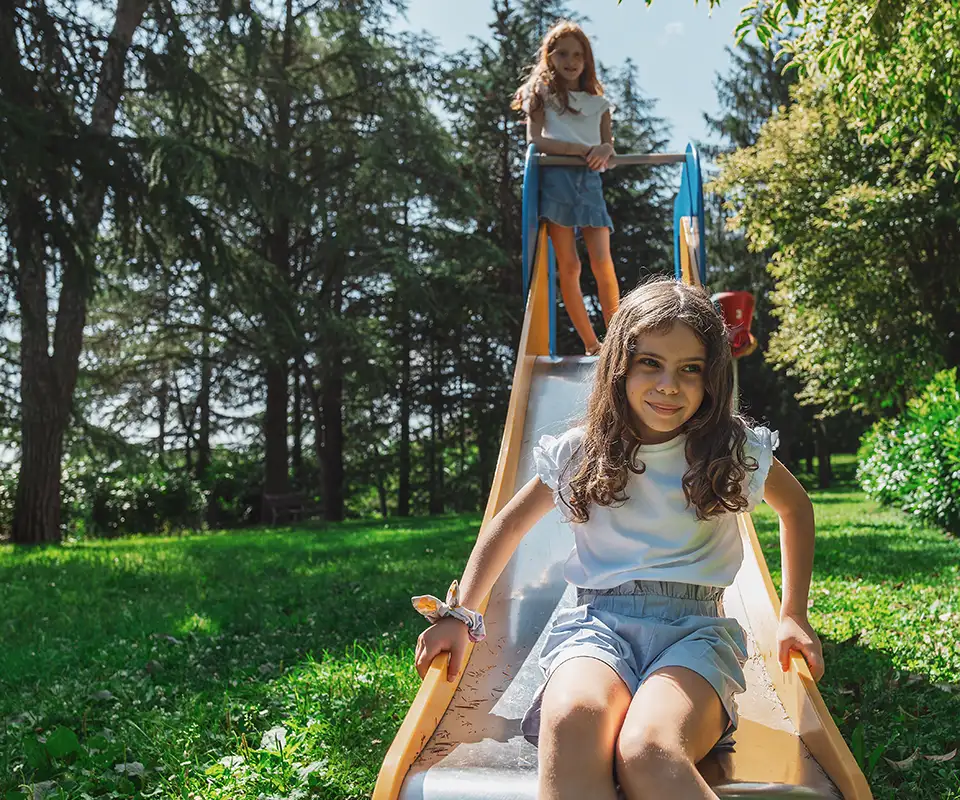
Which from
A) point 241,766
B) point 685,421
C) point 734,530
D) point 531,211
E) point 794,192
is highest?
point 794,192

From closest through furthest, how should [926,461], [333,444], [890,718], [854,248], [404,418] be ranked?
1. [890,718]
2. [926,461]
3. [854,248]
4. [333,444]
5. [404,418]

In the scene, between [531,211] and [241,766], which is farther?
[531,211]

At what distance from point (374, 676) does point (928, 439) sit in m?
7.32

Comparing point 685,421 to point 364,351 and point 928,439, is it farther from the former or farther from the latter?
point 364,351

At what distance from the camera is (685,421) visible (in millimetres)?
2195

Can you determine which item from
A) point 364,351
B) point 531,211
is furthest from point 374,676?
point 364,351

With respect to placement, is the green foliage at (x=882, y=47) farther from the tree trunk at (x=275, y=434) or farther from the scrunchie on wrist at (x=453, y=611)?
the tree trunk at (x=275, y=434)

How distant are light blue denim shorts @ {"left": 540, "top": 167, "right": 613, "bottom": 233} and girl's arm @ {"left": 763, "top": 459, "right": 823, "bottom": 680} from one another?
3.35m

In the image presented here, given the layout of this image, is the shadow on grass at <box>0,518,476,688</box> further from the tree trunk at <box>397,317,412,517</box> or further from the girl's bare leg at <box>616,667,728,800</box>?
the tree trunk at <box>397,317,412,517</box>

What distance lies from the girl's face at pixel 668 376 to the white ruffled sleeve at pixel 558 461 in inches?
8.1

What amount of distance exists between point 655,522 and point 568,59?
138 inches

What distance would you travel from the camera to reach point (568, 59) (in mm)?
4938

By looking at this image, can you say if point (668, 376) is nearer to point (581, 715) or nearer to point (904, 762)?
point (581, 715)

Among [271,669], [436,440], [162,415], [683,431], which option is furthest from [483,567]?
[436,440]
